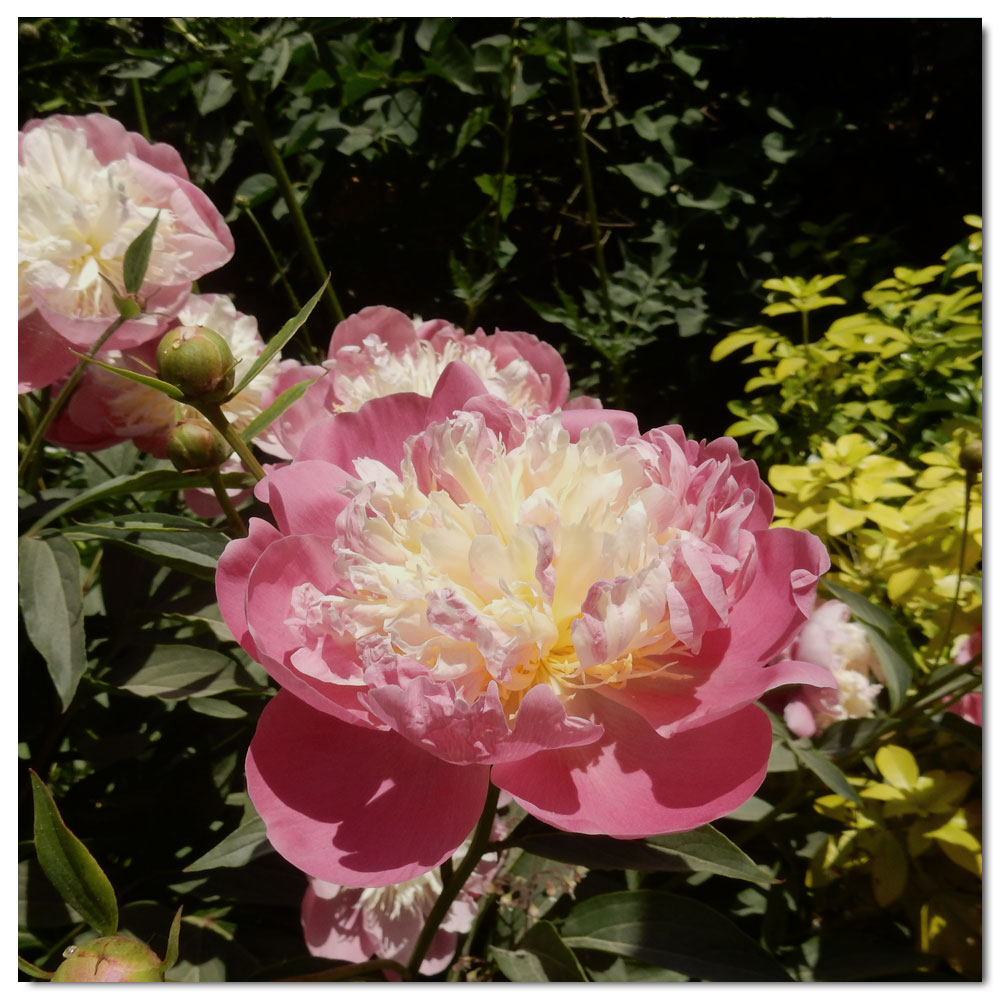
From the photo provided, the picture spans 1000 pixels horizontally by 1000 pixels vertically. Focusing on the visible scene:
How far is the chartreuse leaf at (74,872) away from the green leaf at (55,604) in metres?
0.19

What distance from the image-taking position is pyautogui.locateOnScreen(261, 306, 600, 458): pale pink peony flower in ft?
2.10

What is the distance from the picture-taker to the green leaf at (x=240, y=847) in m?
0.48

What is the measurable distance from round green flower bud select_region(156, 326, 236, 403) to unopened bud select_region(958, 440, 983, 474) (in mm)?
656

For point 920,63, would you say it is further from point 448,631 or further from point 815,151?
point 448,631

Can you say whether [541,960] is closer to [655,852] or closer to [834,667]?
[655,852]

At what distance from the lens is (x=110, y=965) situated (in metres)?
0.37

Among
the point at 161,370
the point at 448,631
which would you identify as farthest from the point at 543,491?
the point at 161,370

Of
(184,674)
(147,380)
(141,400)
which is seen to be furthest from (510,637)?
(141,400)

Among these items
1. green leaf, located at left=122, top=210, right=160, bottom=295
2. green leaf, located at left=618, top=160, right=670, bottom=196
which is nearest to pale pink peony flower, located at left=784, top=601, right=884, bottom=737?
green leaf, located at left=122, top=210, right=160, bottom=295

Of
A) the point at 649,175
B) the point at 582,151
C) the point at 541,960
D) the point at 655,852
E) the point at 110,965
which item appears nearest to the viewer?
the point at 110,965

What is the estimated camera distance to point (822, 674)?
374 millimetres

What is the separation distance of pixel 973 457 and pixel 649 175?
44.3 inches

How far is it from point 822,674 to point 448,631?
6.7 inches

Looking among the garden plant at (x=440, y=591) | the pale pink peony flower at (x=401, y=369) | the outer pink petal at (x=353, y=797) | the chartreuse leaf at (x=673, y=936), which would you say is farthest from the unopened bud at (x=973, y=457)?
the outer pink petal at (x=353, y=797)
